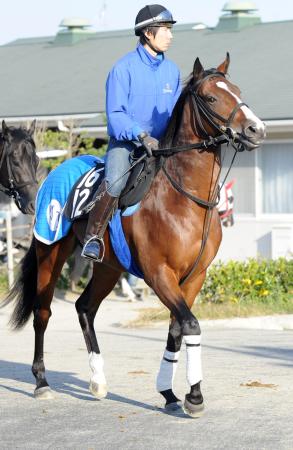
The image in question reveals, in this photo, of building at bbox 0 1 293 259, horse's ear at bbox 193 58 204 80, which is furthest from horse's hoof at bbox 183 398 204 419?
building at bbox 0 1 293 259

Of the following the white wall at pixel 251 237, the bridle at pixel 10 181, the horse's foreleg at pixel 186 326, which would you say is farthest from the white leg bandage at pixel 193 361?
the white wall at pixel 251 237

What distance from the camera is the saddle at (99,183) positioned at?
29.9ft

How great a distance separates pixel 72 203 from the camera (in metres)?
10.1

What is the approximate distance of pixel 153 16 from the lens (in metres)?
9.27

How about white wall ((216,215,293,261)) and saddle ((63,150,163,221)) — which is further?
white wall ((216,215,293,261))

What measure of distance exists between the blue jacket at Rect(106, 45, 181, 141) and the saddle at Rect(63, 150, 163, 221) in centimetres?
27

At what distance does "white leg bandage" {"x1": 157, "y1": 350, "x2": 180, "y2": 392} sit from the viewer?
9227mm

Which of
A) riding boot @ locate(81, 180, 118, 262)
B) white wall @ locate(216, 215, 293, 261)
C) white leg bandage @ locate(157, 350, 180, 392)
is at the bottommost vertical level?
white wall @ locate(216, 215, 293, 261)

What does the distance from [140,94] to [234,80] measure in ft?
47.0

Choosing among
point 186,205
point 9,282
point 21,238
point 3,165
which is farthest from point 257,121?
point 21,238

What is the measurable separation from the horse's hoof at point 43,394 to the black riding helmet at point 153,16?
316cm

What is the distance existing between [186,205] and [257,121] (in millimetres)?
923

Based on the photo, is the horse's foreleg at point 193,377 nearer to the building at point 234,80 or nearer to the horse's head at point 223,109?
the horse's head at point 223,109

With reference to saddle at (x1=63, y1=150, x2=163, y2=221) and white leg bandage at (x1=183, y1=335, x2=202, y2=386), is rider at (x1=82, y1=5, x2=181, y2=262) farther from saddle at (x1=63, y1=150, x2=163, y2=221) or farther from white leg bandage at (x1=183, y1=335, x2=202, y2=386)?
white leg bandage at (x1=183, y1=335, x2=202, y2=386)
